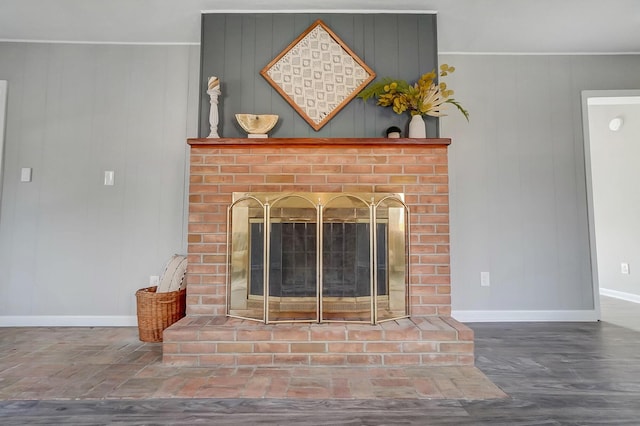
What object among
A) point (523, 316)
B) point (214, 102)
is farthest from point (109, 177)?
point (523, 316)

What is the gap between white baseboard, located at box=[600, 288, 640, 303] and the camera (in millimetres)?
3382

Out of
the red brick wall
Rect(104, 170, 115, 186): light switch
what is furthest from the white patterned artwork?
Rect(104, 170, 115, 186): light switch

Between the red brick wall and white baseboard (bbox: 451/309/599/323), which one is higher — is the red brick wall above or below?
above

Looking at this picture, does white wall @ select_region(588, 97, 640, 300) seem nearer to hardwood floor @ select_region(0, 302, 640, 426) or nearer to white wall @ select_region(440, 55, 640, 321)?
white wall @ select_region(440, 55, 640, 321)

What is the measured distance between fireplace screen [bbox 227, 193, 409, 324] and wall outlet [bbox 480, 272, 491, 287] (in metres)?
0.99

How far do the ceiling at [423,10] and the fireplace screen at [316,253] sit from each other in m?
1.28

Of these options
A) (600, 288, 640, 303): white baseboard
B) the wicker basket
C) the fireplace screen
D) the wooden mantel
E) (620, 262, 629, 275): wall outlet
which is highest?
the wooden mantel

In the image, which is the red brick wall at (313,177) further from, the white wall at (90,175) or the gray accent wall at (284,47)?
the white wall at (90,175)

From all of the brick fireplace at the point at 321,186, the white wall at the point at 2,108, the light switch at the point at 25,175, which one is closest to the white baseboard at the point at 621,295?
the brick fireplace at the point at 321,186

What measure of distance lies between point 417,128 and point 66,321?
2.80 metres

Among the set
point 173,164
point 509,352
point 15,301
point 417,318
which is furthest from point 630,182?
point 15,301

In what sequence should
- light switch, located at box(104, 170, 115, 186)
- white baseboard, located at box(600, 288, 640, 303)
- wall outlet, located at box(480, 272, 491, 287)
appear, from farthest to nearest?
white baseboard, located at box(600, 288, 640, 303), wall outlet, located at box(480, 272, 491, 287), light switch, located at box(104, 170, 115, 186)

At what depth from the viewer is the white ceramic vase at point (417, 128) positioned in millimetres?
2129

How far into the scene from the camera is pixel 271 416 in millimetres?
1281
